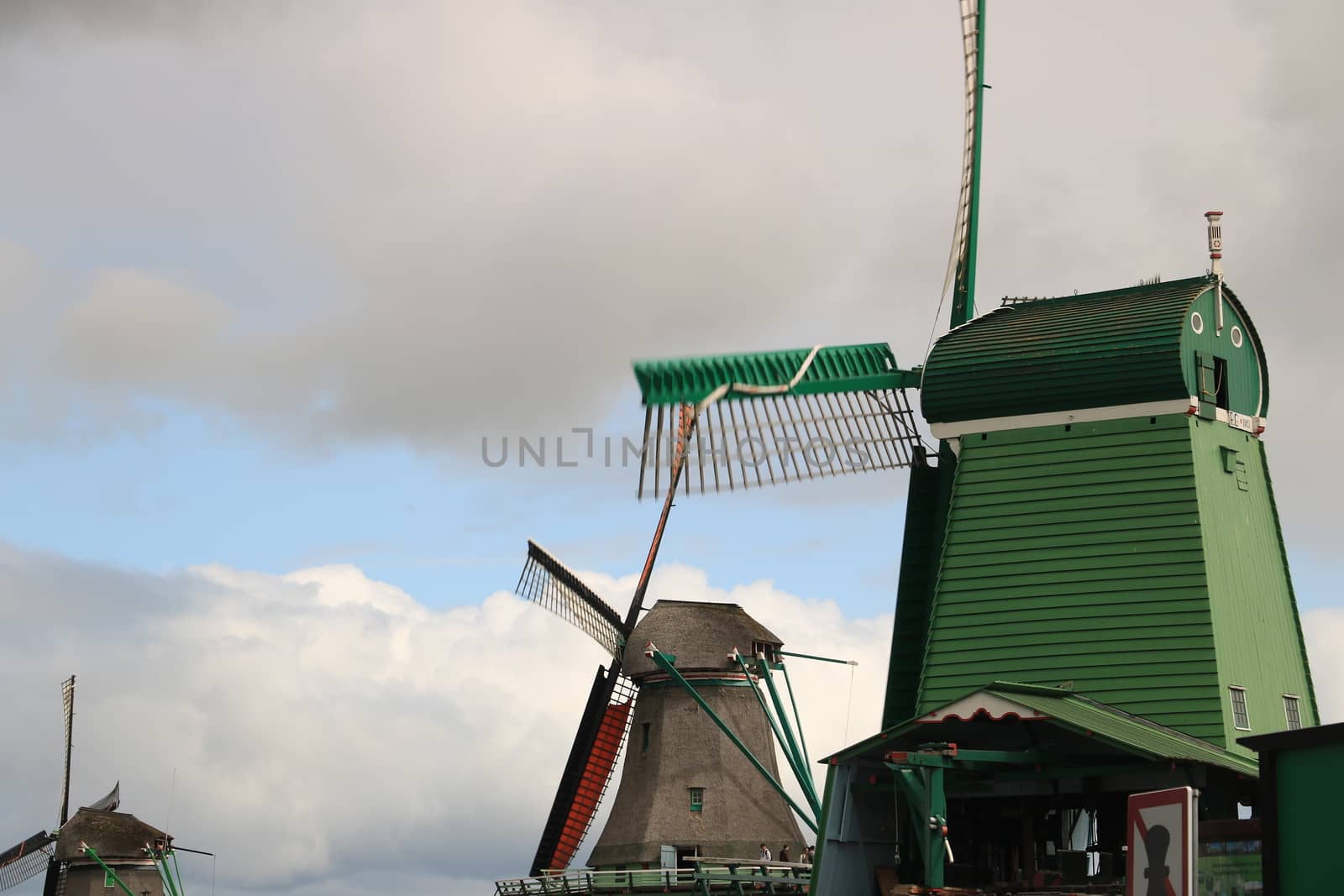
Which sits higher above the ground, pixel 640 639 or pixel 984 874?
pixel 640 639

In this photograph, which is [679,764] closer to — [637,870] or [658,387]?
[637,870]

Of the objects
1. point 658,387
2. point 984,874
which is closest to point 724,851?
point 984,874

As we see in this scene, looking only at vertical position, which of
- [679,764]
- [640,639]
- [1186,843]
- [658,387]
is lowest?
[1186,843]

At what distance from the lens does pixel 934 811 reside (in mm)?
20703

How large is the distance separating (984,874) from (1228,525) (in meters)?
5.96

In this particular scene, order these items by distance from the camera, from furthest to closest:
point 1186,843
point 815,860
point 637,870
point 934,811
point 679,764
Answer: point 679,764 → point 637,870 → point 815,860 → point 934,811 → point 1186,843

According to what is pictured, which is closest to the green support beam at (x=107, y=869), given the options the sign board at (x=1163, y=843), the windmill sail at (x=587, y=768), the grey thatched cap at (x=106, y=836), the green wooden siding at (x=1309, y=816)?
the grey thatched cap at (x=106, y=836)

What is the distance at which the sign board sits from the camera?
8.02m

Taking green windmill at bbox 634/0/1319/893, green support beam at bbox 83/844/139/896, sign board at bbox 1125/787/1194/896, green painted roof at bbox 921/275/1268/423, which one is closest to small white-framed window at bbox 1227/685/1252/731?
green windmill at bbox 634/0/1319/893

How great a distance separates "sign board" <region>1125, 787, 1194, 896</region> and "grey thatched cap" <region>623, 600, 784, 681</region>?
24.3 meters

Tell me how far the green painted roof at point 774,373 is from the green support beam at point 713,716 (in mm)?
7848

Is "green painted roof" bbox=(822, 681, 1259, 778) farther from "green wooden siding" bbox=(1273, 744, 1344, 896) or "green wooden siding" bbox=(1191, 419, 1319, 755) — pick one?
"green wooden siding" bbox=(1273, 744, 1344, 896)

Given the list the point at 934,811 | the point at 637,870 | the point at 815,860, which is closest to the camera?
the point at 934,811

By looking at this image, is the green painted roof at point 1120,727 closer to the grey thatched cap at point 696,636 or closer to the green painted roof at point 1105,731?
the green painted roof at point 1105,731
